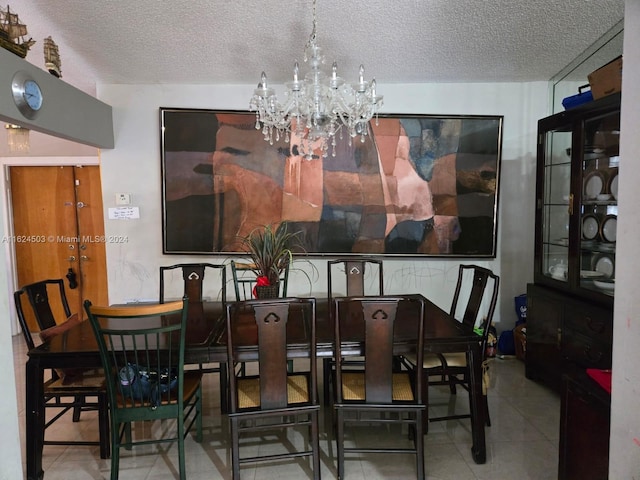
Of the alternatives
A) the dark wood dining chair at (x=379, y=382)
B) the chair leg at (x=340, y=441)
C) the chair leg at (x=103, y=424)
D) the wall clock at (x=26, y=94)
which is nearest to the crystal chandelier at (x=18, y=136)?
the wall clock at (x=26, y=94)

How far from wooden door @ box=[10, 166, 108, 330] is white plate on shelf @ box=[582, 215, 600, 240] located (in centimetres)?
477

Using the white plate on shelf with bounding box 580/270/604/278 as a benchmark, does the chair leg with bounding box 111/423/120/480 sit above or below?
below

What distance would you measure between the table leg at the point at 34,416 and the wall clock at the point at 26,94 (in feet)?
4.91

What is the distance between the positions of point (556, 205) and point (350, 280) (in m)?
1.77

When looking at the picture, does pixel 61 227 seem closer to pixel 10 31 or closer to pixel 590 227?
pixel 10 31

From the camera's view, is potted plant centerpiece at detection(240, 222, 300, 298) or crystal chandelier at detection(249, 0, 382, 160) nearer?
crystal chandelier at detection(249, 0, 382, 160)

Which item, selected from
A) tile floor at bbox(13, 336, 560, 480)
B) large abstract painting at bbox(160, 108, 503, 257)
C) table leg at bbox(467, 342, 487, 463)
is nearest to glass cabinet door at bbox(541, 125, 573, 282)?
large abstract painting at bbox(160, 108, 503, 257)

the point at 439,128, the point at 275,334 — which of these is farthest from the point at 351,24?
the point at 275,334

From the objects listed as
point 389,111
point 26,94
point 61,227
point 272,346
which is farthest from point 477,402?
point 61,227

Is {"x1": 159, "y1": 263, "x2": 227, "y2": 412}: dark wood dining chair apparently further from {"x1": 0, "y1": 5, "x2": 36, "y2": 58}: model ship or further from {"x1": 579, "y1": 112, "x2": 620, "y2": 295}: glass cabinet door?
{"x1": 579, "y1": 112, "x2": 620, "y2": 295}: glass cabinet door

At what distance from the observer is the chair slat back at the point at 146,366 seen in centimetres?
179

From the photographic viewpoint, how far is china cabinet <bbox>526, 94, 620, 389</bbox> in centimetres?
252

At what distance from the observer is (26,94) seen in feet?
7.54

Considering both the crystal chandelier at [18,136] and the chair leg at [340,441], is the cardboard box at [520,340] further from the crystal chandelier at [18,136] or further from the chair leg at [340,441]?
the crystal chandelier at [18,136]
